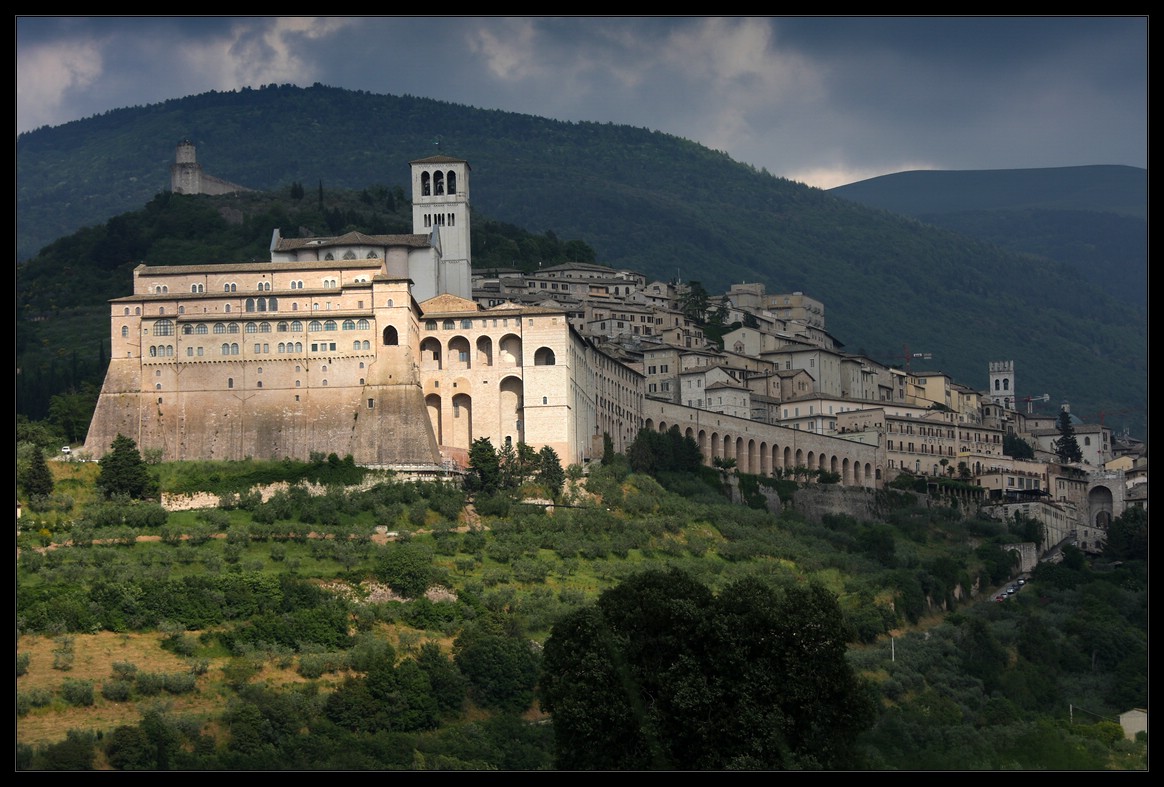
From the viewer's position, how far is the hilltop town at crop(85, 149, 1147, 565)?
67.2 m

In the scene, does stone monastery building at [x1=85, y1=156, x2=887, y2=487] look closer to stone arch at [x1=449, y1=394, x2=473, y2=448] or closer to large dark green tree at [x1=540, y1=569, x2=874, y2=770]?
stone arch at [x1=449, y1=394, x2=473, y2=448]

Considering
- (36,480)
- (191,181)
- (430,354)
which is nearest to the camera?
(36,480)

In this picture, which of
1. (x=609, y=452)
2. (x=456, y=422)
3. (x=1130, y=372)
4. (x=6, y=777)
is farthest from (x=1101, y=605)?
(x=1130, y=372)

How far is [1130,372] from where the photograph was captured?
13312 cm

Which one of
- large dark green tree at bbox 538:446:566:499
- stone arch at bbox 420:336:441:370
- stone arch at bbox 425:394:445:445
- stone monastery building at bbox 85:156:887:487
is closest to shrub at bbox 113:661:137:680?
stone monastery building at bbox 85:156:887:487

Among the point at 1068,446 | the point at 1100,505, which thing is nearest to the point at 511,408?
the point at 1100,505

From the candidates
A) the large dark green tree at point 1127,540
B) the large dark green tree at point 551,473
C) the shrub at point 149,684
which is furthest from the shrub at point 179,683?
the large dark green tree at point 1127,540

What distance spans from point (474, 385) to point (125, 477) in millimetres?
14371

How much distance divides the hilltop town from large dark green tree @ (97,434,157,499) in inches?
149

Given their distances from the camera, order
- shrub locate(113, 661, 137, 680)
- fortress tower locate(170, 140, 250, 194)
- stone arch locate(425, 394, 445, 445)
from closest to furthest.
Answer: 1. shrub locate(113, 661, 137, 680)
2. stone arch locate(425, 394, 445, 445)
3. fortress tower locate(170, 140, 250, 194)

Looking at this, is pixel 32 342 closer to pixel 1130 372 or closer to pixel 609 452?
pixel 609 452

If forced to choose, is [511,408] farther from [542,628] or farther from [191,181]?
[191,181]

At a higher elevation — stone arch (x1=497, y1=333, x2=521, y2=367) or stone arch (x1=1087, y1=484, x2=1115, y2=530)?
stone arch (x1=497, y1=333, x2=521, y2=367)

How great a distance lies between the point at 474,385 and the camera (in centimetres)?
7019
